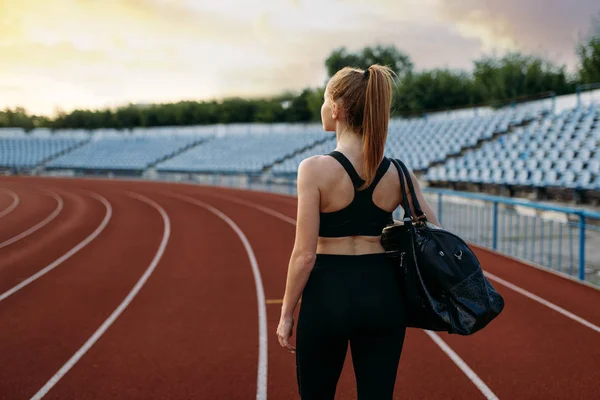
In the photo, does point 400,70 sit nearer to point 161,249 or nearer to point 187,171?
point 187,171

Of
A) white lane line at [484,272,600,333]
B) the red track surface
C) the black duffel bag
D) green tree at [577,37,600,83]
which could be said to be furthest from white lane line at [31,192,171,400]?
green tree at [577,37,600,83]

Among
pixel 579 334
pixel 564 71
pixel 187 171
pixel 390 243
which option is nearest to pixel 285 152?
pixel 187 171

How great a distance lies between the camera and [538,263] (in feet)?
28.8

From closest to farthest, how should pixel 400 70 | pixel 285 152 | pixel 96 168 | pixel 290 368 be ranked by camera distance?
1. pixel 290 368
2. pixel 285 152
3. pixel 96 168
4. pixel 400 70

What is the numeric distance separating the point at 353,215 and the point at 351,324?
1.36 feet

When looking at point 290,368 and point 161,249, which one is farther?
point 161,249

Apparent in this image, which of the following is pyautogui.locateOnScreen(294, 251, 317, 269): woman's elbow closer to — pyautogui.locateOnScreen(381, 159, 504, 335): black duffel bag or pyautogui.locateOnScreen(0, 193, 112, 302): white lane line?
pyautogui.locateOnScreen(381, 159, 504, 335): black duffel bag

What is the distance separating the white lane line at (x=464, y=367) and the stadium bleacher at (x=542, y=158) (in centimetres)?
1012

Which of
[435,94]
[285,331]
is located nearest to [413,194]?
[285,331]

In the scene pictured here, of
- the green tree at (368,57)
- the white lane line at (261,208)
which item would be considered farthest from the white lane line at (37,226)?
the green tree at (368,57)

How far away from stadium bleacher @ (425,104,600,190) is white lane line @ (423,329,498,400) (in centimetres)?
1012

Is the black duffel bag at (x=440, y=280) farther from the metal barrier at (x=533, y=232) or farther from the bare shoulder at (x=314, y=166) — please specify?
the metal barrier at (x=533, y=232)

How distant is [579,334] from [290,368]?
10.6 feet

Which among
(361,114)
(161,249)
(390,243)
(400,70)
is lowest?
(161,249)
